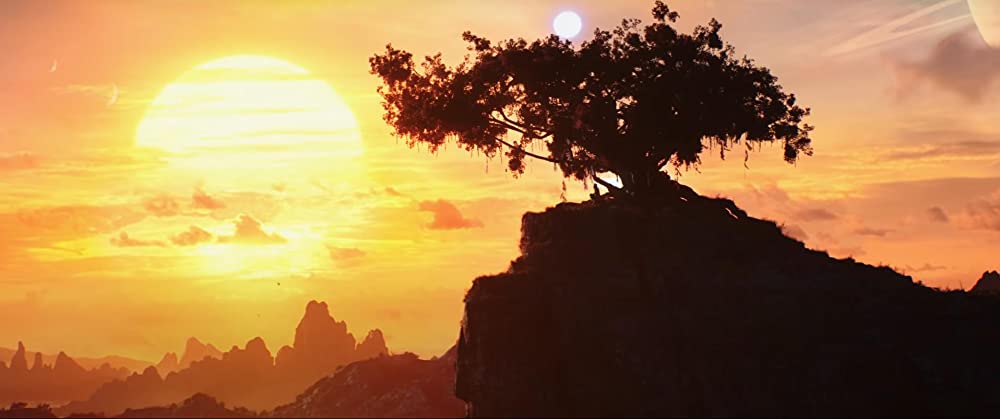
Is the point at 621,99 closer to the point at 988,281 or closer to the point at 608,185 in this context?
the point at 608,185

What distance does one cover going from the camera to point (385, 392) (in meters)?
67.8

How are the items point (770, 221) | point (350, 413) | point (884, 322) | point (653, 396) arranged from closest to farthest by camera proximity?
point (653, 396) < point (884, 322) < point (350, 413) < point (770, 221)

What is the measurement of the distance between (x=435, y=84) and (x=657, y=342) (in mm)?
26380

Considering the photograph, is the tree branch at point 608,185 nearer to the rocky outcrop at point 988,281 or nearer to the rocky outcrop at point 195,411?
the rocky outcrop at point 195,411

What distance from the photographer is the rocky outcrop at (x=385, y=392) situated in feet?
211

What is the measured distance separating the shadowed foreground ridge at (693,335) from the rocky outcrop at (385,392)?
28.7ft

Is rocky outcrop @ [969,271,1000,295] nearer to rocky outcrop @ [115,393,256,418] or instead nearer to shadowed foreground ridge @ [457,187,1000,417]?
shadowed foreground ridge @ [457,187,1000,417]

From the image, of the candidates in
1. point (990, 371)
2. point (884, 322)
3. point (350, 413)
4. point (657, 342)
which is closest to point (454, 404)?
→ point (350, 413)

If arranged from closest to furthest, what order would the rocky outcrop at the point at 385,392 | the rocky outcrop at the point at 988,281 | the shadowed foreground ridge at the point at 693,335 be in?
the shadowed foreground ridge at the point at 693,335 < the rocky outcrop at the point at 385,392 < the rocky outcrop at the point at 988,281

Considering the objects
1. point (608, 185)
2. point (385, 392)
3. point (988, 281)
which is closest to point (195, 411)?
point (385, 392)

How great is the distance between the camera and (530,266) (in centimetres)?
6078

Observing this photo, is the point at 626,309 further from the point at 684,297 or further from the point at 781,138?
the point at 781,138

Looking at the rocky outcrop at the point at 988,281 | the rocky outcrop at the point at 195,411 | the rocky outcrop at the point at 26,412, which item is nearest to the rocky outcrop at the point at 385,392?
the rocky outcrop at the point at 195,411

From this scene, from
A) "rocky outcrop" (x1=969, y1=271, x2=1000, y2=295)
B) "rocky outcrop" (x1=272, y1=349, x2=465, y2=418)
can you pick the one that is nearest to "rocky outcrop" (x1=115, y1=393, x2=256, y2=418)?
"rocky outcrop" (x1=272, y1=349, x2=465, y2=418)
